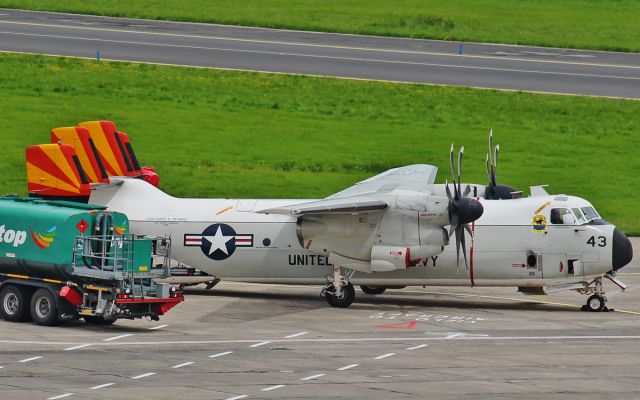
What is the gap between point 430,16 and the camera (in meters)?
93.2

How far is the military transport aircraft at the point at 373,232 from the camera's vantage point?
4059 centimetres

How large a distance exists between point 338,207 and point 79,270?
8.27 meters

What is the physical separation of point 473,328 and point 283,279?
24.9 feet

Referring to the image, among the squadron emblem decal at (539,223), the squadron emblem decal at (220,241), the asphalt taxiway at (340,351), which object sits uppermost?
the squadron emblem decal at (539,223)

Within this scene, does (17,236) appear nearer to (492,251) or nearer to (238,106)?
(492,251)

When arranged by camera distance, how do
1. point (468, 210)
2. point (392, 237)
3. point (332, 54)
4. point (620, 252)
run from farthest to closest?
1. point (332, 54)
2. point (392, 237)
3. point (620, 252)
4. point (468, 210)

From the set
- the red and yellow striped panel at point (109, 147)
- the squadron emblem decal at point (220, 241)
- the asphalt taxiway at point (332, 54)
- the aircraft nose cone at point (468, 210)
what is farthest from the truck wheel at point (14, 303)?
the asphalt taxiway at point (332, 54)

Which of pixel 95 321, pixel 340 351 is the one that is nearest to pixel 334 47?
pixel 95 321

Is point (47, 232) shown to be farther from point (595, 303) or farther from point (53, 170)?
point (595, 303)

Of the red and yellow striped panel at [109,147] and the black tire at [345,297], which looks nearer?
the black tire at [345,297]

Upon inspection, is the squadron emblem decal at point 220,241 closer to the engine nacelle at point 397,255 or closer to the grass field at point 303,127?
the engine nacelle at point 397,255

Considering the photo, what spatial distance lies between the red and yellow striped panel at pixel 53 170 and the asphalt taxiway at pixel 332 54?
36375mm

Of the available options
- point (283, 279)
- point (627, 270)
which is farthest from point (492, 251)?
point (627, 270)

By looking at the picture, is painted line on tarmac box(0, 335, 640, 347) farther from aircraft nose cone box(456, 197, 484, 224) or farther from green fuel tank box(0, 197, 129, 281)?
aircraft nose cone box(456, 197, 484, 224)
